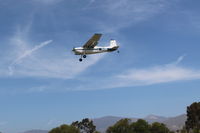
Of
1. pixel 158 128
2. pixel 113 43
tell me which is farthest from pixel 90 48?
pixel 158 128

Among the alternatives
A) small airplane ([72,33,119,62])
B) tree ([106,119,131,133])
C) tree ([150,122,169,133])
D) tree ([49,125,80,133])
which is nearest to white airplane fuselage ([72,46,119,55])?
small airplane ([72,33,119,62])

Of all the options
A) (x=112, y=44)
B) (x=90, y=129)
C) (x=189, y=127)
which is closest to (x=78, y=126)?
(x=90, y=129)

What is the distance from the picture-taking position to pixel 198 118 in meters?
144

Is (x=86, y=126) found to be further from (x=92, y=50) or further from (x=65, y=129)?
(x=92, y=50)

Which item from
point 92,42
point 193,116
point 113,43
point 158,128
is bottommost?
point 158,128

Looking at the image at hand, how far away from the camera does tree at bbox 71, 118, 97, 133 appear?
16050 cm

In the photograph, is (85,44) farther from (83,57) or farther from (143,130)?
(143,130)

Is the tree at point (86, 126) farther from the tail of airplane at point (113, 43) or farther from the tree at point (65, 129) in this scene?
the tail of airplane at point (113, 43)

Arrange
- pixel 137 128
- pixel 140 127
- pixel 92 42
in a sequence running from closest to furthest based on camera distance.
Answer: pixel 92 42
pixel 140 127
pixel 137 128

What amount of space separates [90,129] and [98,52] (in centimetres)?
8663

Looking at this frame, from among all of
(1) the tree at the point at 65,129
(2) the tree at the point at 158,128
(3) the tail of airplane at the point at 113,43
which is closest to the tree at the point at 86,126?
(1) the tree at the point at 65,129

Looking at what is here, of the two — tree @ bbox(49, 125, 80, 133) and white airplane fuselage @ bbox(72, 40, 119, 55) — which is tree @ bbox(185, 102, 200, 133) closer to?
tree @ bbox(49, 125, 80, 133)

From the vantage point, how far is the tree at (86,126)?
16050cm

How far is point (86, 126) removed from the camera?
162 metres
